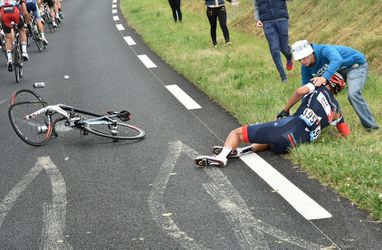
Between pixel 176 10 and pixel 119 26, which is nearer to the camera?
pixel 176 10

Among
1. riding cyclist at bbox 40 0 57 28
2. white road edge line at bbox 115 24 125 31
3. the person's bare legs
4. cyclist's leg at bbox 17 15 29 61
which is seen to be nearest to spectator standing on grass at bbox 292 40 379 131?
the person's bare legs

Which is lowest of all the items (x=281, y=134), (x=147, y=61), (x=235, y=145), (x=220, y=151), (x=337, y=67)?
(x=147, y=61)

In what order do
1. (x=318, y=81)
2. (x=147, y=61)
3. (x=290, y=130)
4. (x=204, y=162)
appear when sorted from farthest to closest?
(x=147, y=61)
(x=318, y=81)
(x=290, y=130)
(x=204, y=162)

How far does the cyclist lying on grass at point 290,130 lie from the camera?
5.62 metres

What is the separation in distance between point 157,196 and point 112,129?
199 centimetres

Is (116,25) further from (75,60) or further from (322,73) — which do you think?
(322,73)

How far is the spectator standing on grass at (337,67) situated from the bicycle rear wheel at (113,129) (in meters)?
2.15

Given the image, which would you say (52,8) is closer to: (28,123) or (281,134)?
(28,123)

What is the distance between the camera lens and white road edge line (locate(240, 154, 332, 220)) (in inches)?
170

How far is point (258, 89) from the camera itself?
8.49 m

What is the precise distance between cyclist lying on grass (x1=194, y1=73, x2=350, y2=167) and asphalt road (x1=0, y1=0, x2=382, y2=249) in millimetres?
130

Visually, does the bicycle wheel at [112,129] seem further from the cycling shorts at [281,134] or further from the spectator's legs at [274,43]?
the spectator's legs at [274,43]

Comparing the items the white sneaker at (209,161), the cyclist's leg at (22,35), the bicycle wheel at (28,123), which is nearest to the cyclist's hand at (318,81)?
the white sneaker at (209,161)

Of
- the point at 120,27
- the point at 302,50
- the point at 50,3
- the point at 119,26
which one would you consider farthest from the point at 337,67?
the point at 50,3
